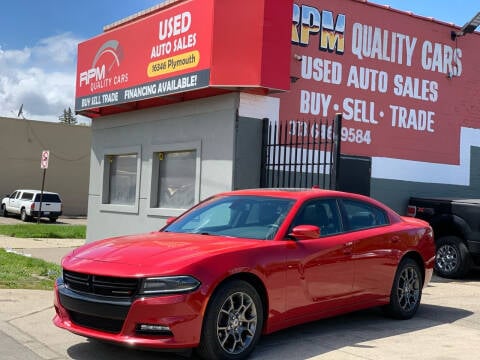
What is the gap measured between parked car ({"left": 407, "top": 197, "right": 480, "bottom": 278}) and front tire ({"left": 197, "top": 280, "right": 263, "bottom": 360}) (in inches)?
264

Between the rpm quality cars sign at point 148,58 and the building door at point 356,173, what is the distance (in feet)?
11.1

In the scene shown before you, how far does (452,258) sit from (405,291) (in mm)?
4285

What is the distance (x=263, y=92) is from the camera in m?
11.0

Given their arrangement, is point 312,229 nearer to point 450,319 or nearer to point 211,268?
point 211,268

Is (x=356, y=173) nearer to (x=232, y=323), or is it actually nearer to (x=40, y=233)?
(x=232, y=323)

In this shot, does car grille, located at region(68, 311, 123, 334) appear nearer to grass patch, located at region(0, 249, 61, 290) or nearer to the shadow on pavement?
the shadow on pavement

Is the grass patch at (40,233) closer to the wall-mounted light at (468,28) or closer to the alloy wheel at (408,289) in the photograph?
the wall-mounted light at (468,28)

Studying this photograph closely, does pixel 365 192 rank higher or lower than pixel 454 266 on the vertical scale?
higher

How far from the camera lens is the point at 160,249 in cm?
541

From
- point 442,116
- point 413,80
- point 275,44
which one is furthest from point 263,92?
point 442,116

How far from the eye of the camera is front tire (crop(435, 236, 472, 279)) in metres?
10.9

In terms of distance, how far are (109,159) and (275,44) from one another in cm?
608

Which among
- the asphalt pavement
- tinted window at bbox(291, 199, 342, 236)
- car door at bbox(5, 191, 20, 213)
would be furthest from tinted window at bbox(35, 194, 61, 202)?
tinted window at bbox(291, 199, 342, 236)

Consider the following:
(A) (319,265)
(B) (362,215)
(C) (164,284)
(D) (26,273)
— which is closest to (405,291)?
(B) (362,215)
